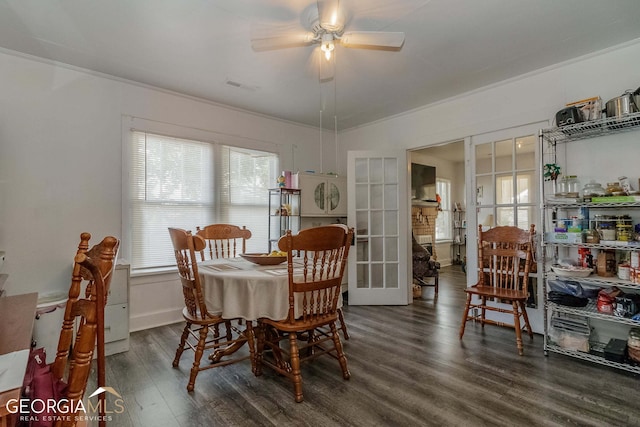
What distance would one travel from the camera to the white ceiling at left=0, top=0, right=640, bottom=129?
217cm

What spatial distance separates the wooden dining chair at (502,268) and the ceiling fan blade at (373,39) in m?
2.09

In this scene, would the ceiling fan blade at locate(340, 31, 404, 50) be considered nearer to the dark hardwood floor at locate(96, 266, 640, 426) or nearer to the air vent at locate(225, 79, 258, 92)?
the air vent at locate(225, 79, 258, 92)

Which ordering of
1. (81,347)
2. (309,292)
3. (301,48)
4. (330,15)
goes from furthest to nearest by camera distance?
(301,48) < (309,292) < (330,15) < (81,347)

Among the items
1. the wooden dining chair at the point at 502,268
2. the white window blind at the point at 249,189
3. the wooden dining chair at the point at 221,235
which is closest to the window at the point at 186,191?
the white window blind at the point at 249,189

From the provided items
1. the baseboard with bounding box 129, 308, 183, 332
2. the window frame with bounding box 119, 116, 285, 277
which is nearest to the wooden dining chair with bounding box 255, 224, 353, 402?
the baseboard with bounding box 129, 308, 183, 332

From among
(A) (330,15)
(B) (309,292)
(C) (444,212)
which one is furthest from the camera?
(C) (444,212)

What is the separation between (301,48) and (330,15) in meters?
0.75

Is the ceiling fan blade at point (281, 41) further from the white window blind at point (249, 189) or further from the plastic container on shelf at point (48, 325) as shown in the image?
the plastic container on shelf at point (48, 325)

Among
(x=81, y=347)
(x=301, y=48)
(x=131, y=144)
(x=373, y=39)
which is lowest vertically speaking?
(x=81, y=347)

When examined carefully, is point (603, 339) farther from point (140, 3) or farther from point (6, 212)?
point (6, 212)

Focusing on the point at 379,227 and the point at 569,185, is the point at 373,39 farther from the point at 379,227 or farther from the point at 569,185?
the point at 379,227

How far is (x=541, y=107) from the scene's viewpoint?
3102 mm

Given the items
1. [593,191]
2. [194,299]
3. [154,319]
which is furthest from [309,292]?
[593,191]

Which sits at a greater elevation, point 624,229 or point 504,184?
point 504,184
